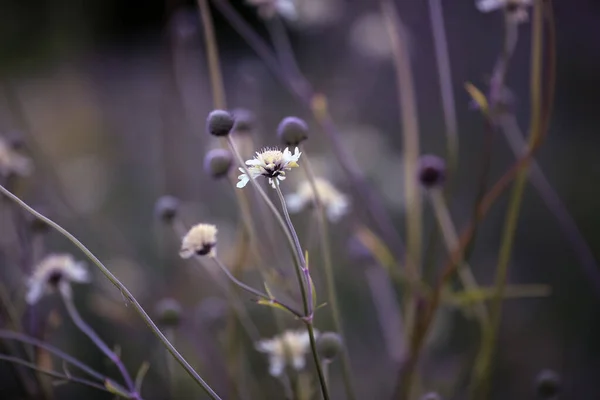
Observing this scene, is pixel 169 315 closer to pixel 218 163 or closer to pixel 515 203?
pixel 218 163

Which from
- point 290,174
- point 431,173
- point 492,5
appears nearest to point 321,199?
point 431,173

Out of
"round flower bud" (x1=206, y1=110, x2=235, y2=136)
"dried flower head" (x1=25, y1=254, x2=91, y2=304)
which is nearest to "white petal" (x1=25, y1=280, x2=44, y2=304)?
"dried flower head" (x1=25, y1=254, x2=91, y2=304)

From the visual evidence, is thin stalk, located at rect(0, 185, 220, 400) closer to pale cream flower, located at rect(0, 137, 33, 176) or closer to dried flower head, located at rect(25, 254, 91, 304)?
dried flower head, located at rect(25, 254, 91, 304)

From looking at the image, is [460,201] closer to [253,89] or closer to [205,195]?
[205,195]

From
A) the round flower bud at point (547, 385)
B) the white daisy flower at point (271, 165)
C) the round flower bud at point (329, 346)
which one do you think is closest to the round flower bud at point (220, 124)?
the white daisy flower at point (271, 165)

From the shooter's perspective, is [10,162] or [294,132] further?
[10,162]

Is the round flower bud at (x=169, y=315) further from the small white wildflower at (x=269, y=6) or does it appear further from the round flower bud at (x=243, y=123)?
the small white wildflower at (x=269, y=6)

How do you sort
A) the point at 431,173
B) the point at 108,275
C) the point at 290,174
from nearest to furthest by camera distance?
the point at 108,275 < the point at 431,173 < the point at 290,174
